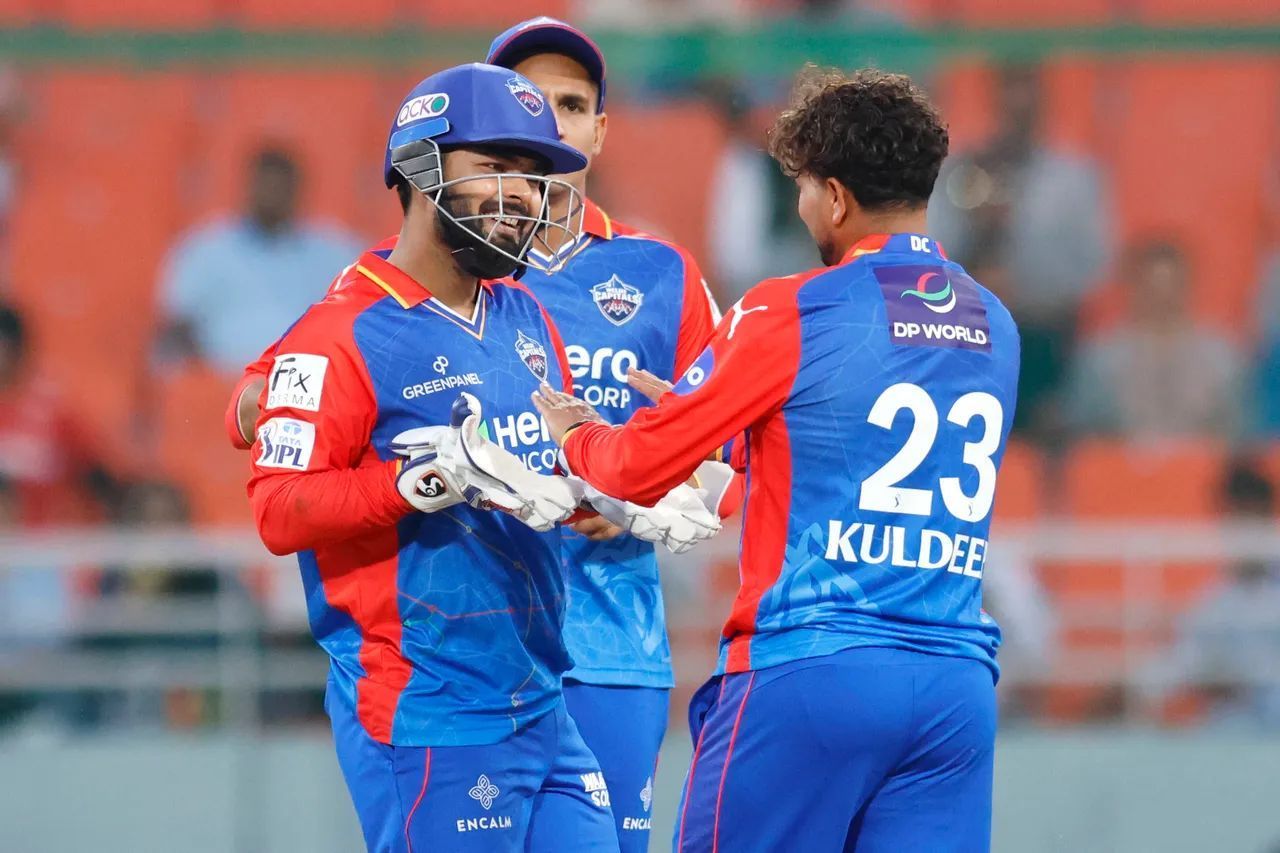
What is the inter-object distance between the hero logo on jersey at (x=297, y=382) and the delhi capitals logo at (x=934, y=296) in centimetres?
116

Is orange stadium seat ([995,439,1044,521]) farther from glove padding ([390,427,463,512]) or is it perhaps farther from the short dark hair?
glove padding ([390,427,463,512])

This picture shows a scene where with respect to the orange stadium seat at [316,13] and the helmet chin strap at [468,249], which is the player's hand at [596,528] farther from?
the orange stadium seat at [316,13]

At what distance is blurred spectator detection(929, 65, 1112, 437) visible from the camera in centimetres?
944

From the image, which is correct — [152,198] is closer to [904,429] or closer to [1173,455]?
[1173,455]

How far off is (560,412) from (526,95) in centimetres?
66

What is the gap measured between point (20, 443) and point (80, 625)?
1.82 m

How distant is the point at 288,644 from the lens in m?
7.31

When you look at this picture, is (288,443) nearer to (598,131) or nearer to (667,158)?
(598,131)

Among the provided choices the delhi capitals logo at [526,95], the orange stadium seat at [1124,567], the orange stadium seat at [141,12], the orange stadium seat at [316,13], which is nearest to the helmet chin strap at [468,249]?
the delhi capitals logo at [526,95]

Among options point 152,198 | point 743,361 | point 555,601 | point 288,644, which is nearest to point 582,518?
point 555,601

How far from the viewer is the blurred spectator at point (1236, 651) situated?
7.24 meters

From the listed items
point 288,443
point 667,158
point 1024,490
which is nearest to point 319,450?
point 288,443

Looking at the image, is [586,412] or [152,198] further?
[152,198]

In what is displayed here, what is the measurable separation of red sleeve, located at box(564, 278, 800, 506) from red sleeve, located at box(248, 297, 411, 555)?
451mm
